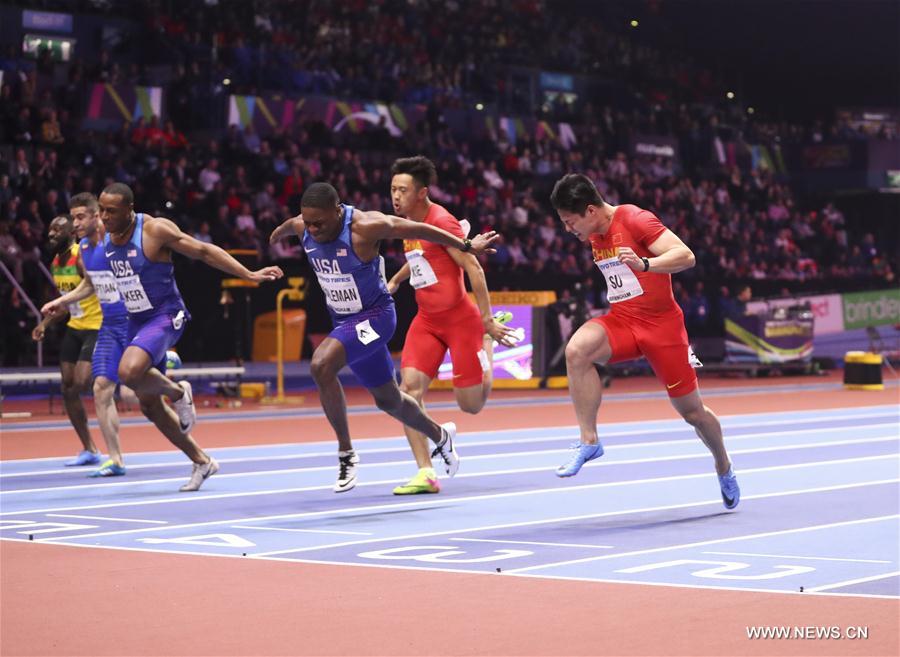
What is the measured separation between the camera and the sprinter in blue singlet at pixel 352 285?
30.8 ft

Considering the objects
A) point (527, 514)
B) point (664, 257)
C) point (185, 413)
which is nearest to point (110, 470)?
point (185, 413)

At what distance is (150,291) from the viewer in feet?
34.6

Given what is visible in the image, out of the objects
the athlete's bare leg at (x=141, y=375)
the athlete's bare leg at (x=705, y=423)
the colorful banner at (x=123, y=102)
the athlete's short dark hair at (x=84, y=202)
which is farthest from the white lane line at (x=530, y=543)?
the colorful banner at (x=123, y=102)

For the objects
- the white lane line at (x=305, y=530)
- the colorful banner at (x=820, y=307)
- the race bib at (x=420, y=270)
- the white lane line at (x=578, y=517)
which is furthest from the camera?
the colorful banner at (x=820, y=307)

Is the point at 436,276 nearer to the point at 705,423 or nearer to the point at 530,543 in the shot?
the point at 705,423

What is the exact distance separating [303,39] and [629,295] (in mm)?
24544

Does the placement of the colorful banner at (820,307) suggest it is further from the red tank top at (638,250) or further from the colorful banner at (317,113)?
the red tank top at (638,250)

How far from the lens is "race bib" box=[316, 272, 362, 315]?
9.59 meters

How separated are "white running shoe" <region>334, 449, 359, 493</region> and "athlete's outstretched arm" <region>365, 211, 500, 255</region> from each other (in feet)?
5.11

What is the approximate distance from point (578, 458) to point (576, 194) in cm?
156

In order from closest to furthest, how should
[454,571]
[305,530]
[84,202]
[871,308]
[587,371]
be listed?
[454,571], [305,530], [587,371], [84,202], [871,308]

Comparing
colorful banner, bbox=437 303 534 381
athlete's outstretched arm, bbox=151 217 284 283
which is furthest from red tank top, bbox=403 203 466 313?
colorful banner, bbox=437 303 534 381

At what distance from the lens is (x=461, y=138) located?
33812 mm
